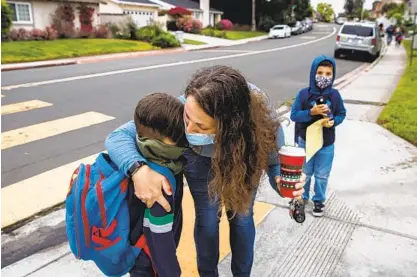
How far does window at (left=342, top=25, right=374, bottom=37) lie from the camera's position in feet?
63.9

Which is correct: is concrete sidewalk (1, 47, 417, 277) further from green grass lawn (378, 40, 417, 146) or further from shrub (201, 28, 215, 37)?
shrub (201, 28, 215, 37)

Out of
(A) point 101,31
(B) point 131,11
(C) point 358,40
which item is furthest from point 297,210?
(B) point 131,11

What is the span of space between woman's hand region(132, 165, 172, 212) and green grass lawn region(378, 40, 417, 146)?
5570mm

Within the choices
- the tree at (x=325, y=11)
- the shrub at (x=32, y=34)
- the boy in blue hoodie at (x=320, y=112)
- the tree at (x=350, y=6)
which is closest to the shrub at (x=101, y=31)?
the shrub at (x=32, y=34)

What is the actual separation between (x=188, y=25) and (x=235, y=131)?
115ft

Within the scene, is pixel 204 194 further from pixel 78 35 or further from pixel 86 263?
pixel 78 35

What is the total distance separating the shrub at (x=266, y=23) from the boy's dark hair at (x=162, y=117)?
5051 cm

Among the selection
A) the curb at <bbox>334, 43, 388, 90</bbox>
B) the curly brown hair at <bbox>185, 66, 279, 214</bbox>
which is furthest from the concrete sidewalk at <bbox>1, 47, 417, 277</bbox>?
the curb at <bbox>334, 43, 388, 90</bbox>

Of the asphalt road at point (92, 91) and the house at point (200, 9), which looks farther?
the house at point (200, 9)

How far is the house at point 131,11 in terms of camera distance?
90.7 ft

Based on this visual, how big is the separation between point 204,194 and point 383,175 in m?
3.46

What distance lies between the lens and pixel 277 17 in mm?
52250

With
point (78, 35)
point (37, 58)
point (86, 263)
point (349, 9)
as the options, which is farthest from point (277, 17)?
point (349, 9)

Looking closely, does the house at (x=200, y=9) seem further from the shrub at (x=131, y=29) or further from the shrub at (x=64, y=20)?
the shrub at (x=64, y=20)
